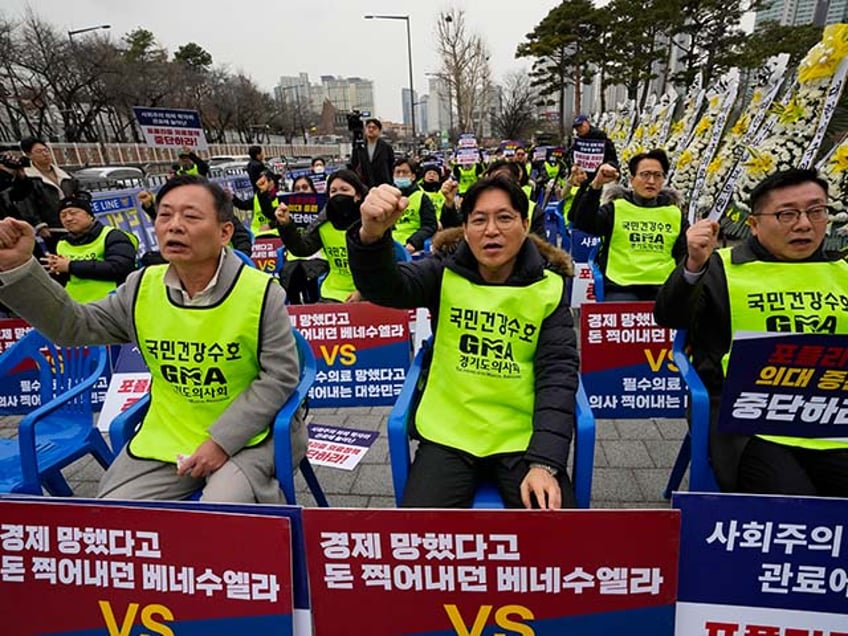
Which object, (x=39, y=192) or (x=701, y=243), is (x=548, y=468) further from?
(x=39, y=192)

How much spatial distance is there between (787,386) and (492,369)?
972 mm

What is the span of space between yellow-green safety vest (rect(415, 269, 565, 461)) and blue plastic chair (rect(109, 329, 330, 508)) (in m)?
0.51

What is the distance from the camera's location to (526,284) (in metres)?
2.09

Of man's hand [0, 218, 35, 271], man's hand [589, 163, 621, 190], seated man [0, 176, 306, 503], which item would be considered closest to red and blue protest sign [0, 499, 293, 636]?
seated man [0, 176, 306, 503]

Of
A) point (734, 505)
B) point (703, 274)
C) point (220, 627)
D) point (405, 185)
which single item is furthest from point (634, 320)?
point (405, 185)

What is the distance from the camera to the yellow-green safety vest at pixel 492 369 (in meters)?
2.01

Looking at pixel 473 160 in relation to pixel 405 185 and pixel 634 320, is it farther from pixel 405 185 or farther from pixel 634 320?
pixel 634 320

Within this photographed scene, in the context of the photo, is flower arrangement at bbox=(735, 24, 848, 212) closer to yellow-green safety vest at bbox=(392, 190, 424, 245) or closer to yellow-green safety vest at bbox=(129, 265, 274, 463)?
yellow-green safety vest at bbox=(392, 190, 424, 245)

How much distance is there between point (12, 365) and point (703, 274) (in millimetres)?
3191

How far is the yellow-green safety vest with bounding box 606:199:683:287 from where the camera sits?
11.8 ft

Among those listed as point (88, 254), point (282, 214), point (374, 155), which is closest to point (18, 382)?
point (88, 254)

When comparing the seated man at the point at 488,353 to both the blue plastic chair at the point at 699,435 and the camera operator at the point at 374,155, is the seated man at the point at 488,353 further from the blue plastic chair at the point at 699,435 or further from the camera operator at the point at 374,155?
the camera operator at the point at 374,155

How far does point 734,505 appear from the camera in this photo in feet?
4.43

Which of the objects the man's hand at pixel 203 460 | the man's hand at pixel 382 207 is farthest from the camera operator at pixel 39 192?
the man's hand at pixel 382 207
